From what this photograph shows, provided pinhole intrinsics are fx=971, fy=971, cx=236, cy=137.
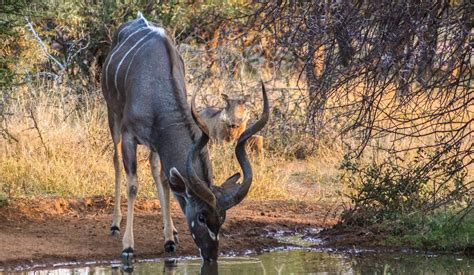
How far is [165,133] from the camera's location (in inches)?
320

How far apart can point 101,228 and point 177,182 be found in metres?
1.75

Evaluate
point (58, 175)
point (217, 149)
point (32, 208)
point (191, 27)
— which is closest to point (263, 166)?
point (217, 149)

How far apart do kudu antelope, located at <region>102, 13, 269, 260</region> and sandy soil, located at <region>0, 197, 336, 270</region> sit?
0.24 m

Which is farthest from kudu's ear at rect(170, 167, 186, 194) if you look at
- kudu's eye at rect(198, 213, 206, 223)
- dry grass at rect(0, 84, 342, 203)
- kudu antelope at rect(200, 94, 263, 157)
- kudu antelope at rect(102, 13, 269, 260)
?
kudu antelope at rect(200, 94, 263, 157)

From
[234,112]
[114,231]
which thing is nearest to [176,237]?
[114,231]

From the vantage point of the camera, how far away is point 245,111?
1337cm

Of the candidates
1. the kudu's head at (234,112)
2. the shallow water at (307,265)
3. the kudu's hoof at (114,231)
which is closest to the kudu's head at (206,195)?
the shallow water at (307,265)

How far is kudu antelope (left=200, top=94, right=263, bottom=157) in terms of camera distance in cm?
1327

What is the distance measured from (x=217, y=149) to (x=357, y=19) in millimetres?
5896

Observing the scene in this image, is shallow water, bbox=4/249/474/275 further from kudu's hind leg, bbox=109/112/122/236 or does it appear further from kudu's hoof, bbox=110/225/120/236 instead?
kudu's hind leg, bbox=109/112/122/236

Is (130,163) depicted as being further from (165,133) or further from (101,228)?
(101,228)

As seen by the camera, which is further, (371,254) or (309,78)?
(371,254)

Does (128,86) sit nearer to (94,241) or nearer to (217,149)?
(94,241)

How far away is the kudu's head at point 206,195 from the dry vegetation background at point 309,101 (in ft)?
2.31
